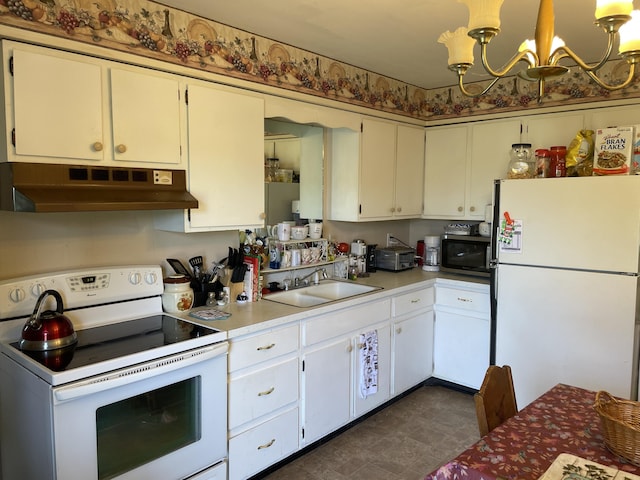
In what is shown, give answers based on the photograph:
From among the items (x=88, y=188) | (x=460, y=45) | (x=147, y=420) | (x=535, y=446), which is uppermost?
(x=460, y=45)

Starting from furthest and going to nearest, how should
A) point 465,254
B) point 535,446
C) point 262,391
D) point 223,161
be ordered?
point 465,254 < point 223,161 < point 262,391 < point 535,446

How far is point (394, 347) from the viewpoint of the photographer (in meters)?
3.26

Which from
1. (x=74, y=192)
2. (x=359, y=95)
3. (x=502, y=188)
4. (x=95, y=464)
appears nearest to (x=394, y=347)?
(x=502, y=188)

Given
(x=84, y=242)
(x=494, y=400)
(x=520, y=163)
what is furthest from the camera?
(x=520, y=163)

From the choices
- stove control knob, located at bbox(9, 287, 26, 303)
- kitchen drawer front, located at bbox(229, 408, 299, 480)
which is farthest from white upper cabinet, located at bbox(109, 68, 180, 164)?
kitchen drawer front, located at bbox(229, 408, 299, 480)

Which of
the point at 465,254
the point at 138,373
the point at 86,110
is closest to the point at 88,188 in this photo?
the point at 86,110

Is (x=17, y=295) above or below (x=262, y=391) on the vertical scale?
above

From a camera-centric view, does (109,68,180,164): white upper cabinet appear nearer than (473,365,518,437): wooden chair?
No

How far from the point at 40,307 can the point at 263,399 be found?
111 centimetres

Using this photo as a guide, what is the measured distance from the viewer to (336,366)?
9.13 feet

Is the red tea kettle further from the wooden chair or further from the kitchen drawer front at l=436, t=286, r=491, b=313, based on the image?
the kitchen drawer front at l=436, t=286, r=491, b=313

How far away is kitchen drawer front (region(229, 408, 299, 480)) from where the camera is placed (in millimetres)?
2254

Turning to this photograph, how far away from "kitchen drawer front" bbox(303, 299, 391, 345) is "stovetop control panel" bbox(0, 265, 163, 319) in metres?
0.84

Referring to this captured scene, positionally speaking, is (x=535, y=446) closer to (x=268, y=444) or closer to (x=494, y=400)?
(x=494, y=400)
